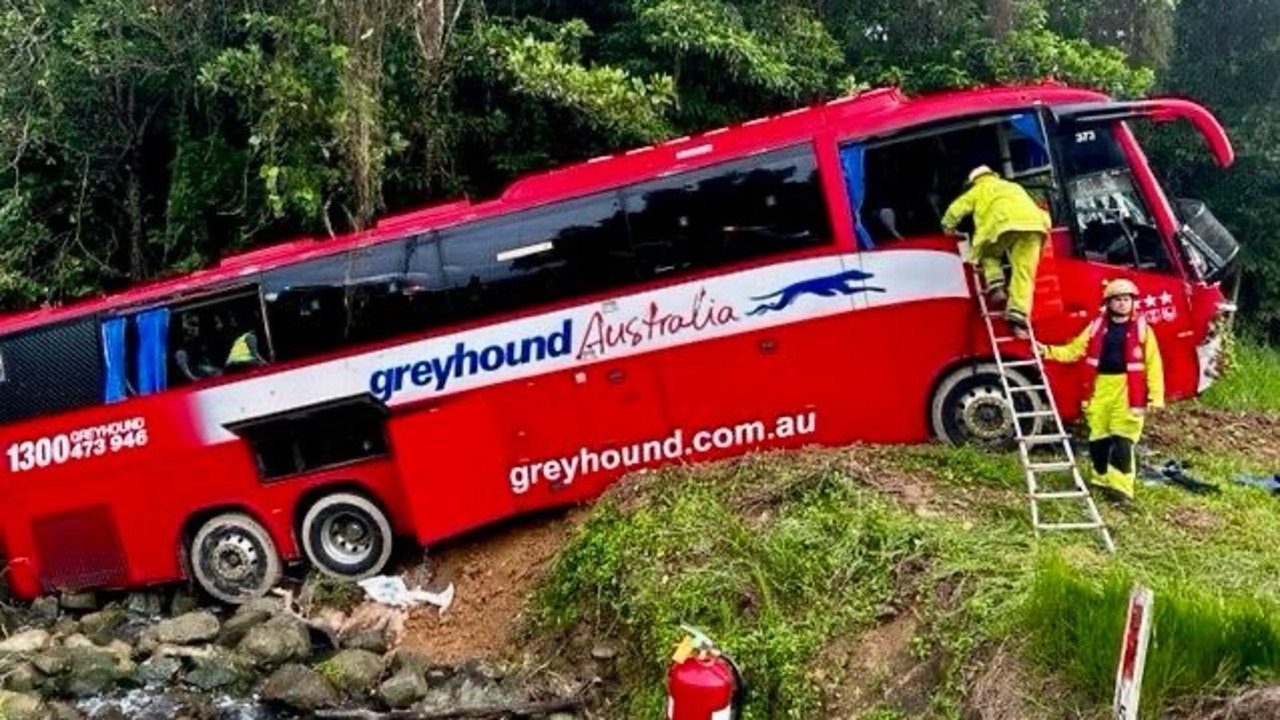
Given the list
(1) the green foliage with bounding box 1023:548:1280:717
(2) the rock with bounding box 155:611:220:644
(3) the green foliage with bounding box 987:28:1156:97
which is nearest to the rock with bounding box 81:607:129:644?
(2) the rock with bounding box 155:611:220:644

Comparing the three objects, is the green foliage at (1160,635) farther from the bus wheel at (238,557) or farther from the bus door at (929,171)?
the bus wheel at (238,557)

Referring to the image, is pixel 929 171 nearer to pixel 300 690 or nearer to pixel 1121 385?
pixel 1121 385

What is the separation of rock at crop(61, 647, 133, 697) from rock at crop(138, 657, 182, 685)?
98mm

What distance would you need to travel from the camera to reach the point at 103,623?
915 cm

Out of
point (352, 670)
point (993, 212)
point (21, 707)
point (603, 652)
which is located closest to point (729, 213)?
point (993, 212)

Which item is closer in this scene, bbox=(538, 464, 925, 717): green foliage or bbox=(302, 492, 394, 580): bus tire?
bbox=(538, 464, 925, 717): green foliage

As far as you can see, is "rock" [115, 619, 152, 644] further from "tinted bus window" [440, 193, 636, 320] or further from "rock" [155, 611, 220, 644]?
"tinted bus window" [440, 193, 636, 320]

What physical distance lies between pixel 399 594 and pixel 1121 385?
210 inches

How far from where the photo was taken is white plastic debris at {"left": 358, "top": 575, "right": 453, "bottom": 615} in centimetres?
866

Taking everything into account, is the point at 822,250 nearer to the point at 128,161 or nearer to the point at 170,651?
the point at 170,651

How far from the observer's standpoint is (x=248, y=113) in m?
11.5

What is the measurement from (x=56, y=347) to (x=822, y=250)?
20.0ft

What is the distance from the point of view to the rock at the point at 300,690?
7434 millimetres

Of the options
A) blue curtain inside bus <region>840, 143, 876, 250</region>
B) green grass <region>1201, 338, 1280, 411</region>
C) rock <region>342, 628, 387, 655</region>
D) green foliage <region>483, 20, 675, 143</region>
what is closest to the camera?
rock <region>342, 628, 387, 655</region>
